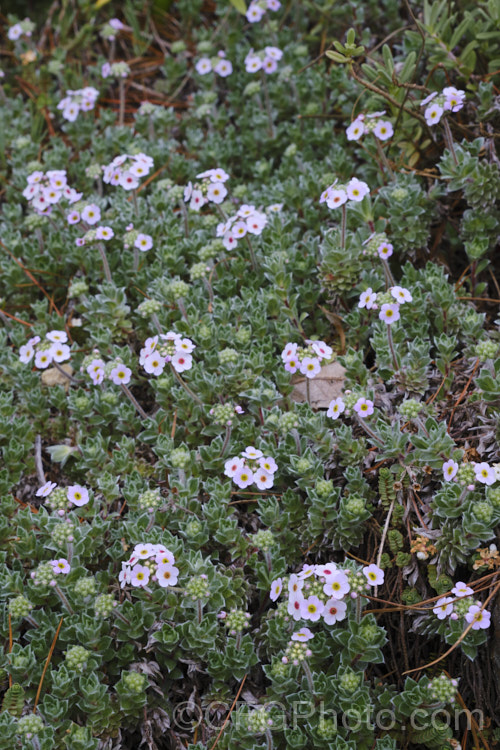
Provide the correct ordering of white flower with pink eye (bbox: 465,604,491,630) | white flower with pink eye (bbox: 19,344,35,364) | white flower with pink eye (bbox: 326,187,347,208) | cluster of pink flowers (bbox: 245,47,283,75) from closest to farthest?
white flower with pink eye (bbox: 465,604,491,630) < white flower with pink eye (bbox: 326,187,347,208) < white flower with pink eye (bbox: 19,344,35,364) < cluster of pink flowers (bbox: 245,47,283,75)

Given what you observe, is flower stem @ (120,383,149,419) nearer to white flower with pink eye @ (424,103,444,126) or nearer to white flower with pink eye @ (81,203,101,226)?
white flower with pink eye @ (81,203,101,226)

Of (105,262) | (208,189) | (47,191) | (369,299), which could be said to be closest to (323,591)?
(369,299)

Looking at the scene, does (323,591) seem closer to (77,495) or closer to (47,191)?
(77,495)

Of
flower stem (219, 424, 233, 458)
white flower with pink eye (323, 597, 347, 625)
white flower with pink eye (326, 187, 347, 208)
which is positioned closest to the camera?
white flower with pink eye (323, 597, 347, 625)

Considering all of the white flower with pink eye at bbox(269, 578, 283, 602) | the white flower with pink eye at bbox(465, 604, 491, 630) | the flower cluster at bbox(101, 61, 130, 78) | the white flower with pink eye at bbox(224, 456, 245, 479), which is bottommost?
the white flower with pink eye at bbox(269, 578, 283, 602)

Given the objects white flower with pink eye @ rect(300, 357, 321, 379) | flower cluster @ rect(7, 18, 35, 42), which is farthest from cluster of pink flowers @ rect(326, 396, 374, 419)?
flower cluster @ rect(7, 18, 35, 42)
